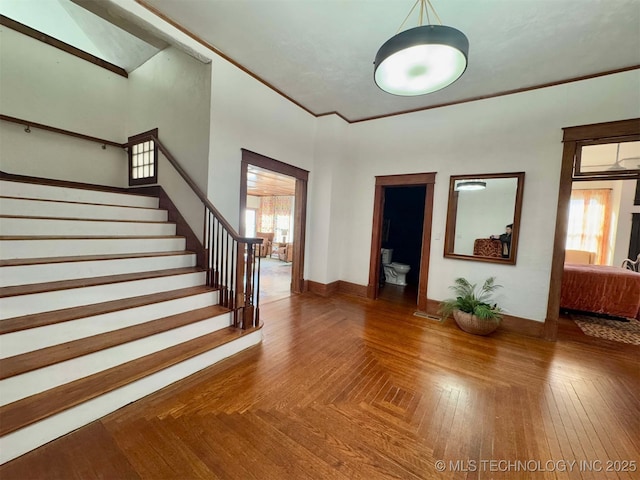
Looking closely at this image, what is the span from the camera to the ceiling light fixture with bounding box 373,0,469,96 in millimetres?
1452

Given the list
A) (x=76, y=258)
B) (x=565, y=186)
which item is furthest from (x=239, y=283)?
(x=565, y=186)

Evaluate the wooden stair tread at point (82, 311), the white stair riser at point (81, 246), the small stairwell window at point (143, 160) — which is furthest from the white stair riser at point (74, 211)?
the wooden stair tread at point (82, 311)

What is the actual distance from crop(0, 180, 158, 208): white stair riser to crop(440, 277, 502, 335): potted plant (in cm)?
454

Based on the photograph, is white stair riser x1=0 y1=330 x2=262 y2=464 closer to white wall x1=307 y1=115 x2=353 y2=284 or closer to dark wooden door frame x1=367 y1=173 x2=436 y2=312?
white wall x1=307 y1=115 x2=353 y2=284

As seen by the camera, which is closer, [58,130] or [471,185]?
[471,185]

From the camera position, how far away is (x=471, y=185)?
3.70 metres

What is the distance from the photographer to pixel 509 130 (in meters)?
3.41

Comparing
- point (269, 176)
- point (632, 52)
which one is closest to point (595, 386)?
point (632, 52)

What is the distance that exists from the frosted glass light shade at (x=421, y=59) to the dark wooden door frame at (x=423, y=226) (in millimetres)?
2339

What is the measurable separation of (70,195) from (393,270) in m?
5.70

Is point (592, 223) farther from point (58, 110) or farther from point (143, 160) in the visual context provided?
point (58, 110)

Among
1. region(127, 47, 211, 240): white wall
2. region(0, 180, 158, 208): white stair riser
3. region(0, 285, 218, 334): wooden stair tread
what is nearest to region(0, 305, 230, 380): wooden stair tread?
region(0, 285, 218, 334): wooden stair tread

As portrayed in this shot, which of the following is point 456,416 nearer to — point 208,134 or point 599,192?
point 208,134

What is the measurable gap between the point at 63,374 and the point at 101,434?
488mm
